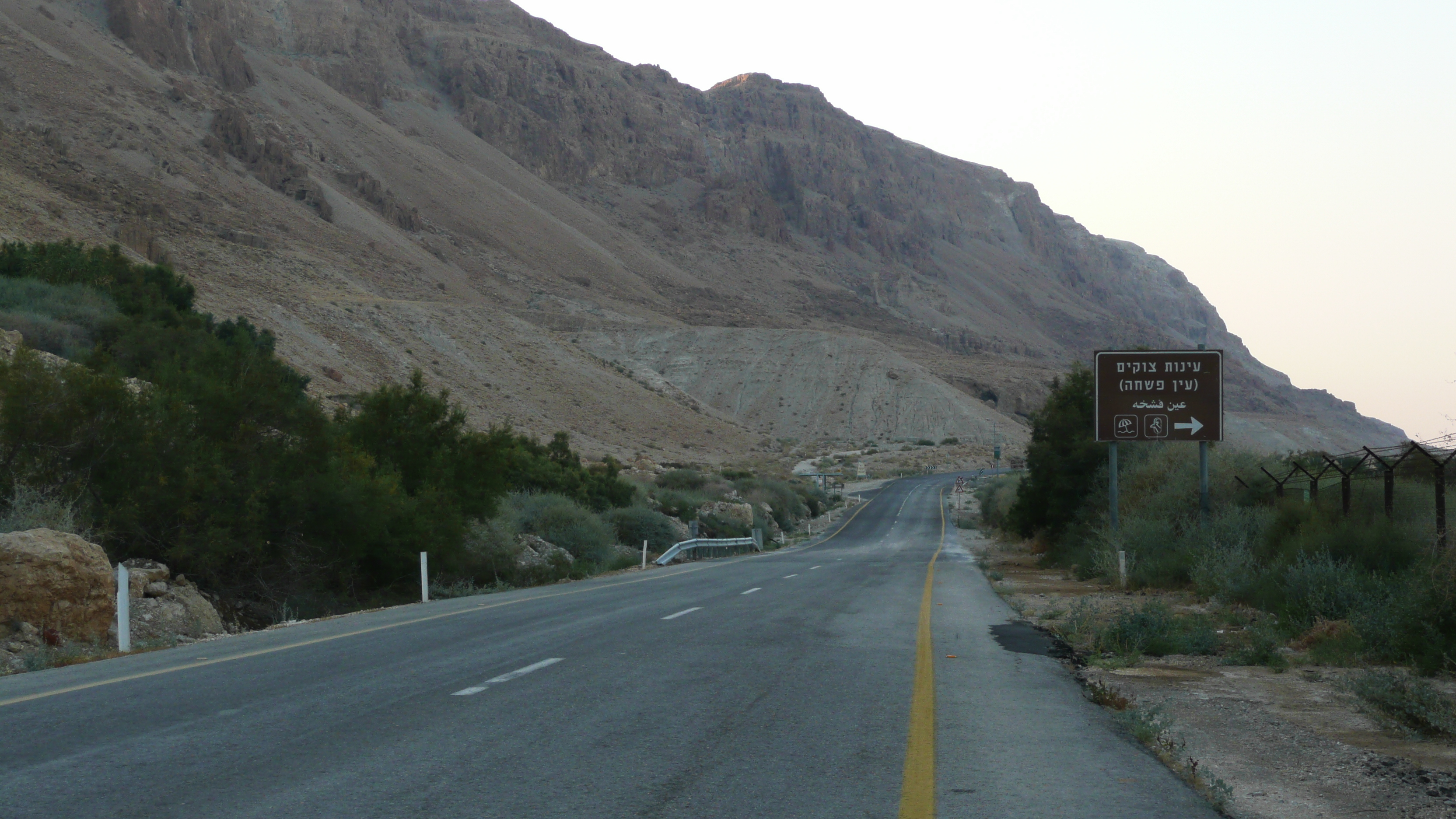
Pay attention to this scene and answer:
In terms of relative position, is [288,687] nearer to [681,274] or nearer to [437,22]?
[681,274]

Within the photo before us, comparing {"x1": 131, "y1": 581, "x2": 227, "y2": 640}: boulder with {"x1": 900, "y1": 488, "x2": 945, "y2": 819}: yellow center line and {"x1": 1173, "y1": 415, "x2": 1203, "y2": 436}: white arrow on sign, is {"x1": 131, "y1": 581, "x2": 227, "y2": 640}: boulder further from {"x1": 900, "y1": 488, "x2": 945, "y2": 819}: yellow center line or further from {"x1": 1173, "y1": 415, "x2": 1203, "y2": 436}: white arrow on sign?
{"x1": 1173, "y1": 415, "x2": 1203, "y2": 436}: white arrow on sign

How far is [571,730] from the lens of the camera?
7.05 m

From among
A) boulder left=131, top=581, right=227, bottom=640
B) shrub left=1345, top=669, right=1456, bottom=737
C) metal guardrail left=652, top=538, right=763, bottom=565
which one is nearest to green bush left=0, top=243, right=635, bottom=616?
boulder left=131, top=581, right=227, bottom=640

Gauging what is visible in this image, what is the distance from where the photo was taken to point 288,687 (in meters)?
8.62

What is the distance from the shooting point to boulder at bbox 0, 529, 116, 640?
12.4 metres

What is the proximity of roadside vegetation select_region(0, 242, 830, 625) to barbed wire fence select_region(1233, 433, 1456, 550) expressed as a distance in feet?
51.1

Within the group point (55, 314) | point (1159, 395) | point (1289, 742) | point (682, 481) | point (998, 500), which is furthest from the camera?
point (998, 500)

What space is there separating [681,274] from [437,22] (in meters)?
70.0

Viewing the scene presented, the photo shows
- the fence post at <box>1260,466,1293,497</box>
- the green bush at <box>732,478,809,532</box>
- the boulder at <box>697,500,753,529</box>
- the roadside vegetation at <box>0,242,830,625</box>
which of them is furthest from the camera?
the green bush at <box>732,478,809,532</box>

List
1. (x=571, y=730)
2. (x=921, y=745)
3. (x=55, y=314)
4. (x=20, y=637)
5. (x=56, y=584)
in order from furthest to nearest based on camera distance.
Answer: (x=55, y=314)
(x=56, y=584)
(x=20, y=637)
(x=571, y=730)
(x=921, y=745)

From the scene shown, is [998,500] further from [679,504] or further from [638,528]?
[638,528]

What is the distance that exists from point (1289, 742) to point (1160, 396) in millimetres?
20020

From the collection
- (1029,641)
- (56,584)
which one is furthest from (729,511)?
(56,584)

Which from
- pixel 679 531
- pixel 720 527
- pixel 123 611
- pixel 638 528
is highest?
pixel 123 611
